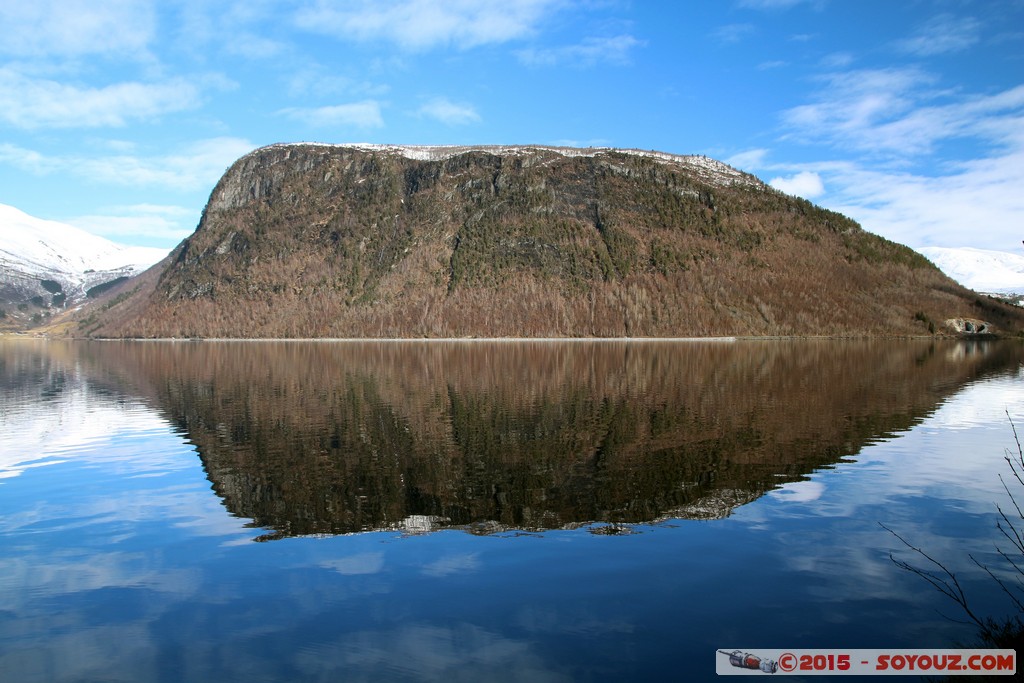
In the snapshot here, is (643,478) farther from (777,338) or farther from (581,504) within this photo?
(777,338)

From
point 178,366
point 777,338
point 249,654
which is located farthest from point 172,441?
point 777,338

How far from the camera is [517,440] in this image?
32375 millimetres

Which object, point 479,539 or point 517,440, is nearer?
point 479,539

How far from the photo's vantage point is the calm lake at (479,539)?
1295 cm

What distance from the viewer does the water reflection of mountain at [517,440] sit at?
2188cm

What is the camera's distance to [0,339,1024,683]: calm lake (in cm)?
1295

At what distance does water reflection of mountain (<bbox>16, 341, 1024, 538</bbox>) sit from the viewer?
21.9 metres

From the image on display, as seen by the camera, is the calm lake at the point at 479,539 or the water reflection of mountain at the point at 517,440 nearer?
the calm lake at the point at 479,539

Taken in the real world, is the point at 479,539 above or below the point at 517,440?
below

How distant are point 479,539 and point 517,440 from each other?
1355 centimetres

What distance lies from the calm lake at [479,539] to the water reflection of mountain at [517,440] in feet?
0.65

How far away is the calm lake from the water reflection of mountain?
197mm

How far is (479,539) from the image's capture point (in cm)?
1889

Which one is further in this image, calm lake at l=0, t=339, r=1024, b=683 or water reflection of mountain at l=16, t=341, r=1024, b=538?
water reflection of mountain at l=16, t=341, r=1024, b=538
